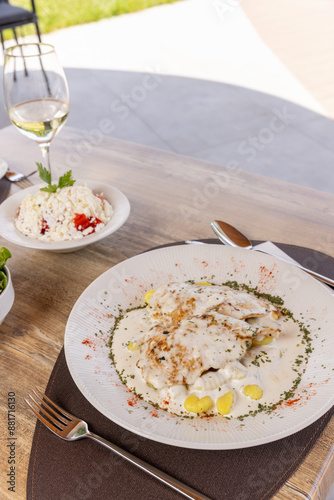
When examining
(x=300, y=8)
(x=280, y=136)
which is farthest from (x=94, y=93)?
(x=300, y=8)

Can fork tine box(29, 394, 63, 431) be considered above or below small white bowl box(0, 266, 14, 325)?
below

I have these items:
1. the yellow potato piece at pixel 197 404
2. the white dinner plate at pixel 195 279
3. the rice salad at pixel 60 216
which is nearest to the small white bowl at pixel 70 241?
the rice salad at pixel 60 216

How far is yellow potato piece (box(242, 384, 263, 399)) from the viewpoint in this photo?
30.4 inches

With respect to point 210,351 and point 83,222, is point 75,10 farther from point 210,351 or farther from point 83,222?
point 210,351

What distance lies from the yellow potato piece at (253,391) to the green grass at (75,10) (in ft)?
22.6

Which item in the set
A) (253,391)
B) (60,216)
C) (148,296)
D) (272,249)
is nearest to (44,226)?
(60,216)

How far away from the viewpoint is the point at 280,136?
4012mm

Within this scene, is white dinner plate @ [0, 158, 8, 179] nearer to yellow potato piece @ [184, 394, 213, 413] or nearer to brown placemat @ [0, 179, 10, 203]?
brown placemat @ [0, 179, 10, 203]

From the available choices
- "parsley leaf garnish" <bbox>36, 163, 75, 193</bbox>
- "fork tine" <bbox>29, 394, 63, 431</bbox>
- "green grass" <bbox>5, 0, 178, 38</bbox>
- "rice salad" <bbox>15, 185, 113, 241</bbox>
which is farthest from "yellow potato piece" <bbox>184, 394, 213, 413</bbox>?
"green grass" <bbox>5, 0, 178, 38</bbox>

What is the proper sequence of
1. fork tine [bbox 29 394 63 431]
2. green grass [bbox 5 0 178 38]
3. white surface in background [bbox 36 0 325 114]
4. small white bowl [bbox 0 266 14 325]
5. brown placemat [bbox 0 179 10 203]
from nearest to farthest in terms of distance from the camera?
fork tine [bbox 29 394 63 431] → small white bowl [bbox 0 266 14 325] → brown placemat [bbox 0 179 10 203] → white surface in background [bbox 36 0 325 114] → green grass [bbox 5 0 178 38]

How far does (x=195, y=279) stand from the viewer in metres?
1.05

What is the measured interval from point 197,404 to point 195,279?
0.34m

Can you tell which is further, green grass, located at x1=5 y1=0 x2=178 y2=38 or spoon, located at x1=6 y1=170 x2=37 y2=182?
green grass, located at x1=5 y1=0 x2=178 y2=38

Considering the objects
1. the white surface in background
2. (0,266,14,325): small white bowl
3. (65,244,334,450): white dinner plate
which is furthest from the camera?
the white surface in background
